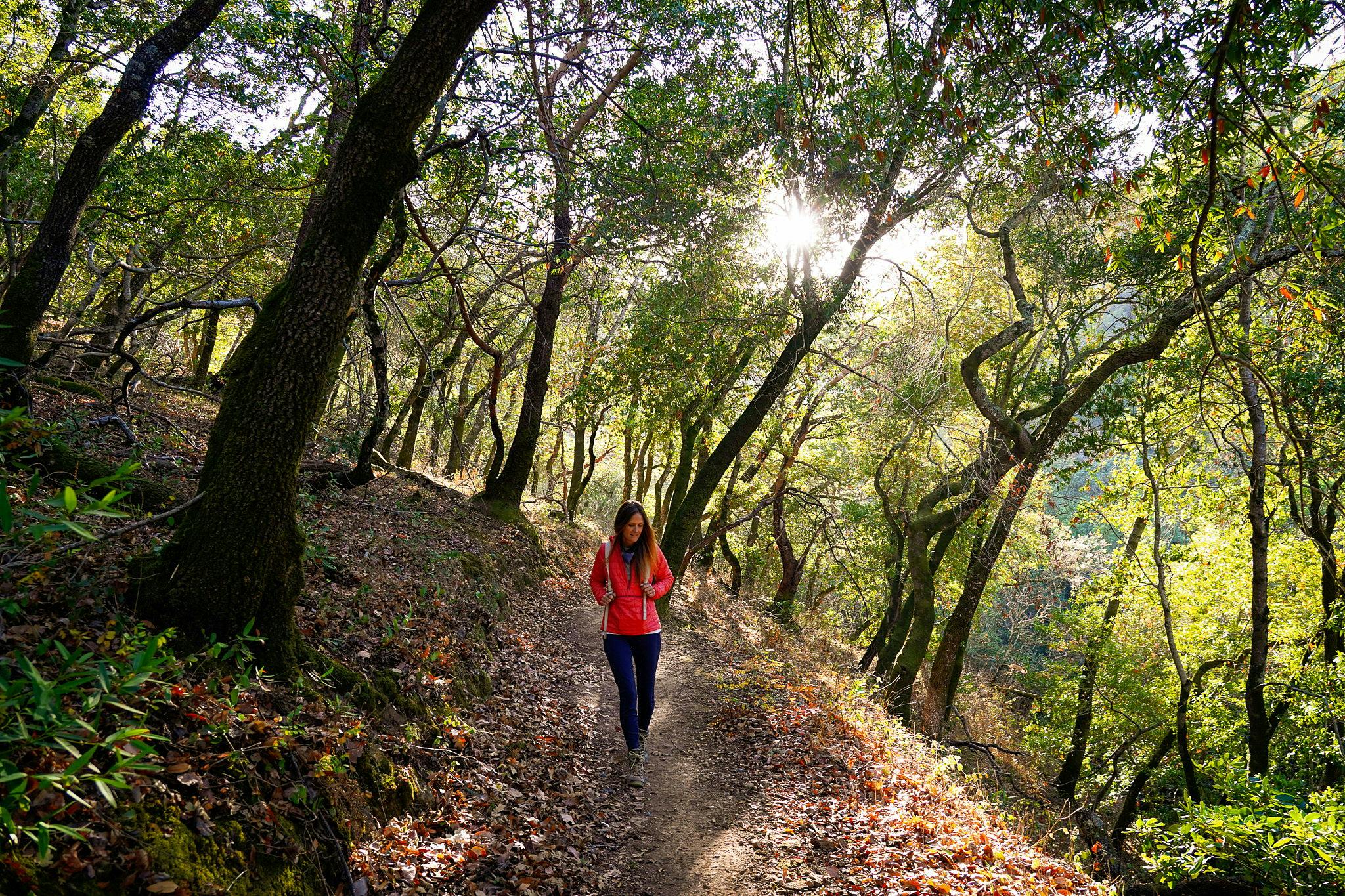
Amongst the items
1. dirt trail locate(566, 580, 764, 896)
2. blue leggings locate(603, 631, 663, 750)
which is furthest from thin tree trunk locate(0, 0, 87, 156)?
dirt trail locate(566, 580, 764, 896)

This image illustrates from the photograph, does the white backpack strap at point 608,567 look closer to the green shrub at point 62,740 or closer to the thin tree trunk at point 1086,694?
the green shrub at point 62,740

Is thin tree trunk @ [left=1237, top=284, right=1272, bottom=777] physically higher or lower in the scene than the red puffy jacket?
higher

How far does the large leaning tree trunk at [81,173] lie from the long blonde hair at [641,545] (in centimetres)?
574

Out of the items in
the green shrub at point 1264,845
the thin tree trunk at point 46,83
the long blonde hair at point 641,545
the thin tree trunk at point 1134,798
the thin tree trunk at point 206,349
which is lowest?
the thin tree trunk at point 1134,798

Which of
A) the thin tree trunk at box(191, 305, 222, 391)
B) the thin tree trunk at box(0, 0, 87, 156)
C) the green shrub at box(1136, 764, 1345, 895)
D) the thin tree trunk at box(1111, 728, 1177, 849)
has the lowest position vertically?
the thin tree trunk at box(1111, 728, 1177, 849)

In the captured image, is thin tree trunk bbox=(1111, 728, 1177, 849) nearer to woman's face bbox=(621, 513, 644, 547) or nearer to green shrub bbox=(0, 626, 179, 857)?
woman's face bbox=(621, 513, 644, 547)

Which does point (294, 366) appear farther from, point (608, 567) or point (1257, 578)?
point (1257, 578)

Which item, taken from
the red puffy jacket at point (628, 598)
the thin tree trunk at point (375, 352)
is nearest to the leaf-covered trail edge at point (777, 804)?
the red puffy jacket at point (628, 598)

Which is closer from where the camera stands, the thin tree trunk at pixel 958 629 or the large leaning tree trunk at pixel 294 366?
the large leaning tree trunk at pixel 294 366

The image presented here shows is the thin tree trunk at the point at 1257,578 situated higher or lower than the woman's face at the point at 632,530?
higher

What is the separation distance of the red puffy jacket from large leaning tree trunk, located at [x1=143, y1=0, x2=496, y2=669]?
254 cm

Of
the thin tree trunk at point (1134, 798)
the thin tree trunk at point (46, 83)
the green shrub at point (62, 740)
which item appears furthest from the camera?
the thin tree trunk at point (1134, 798)

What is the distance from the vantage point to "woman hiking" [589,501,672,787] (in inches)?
229

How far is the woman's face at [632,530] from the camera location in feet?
19.5
